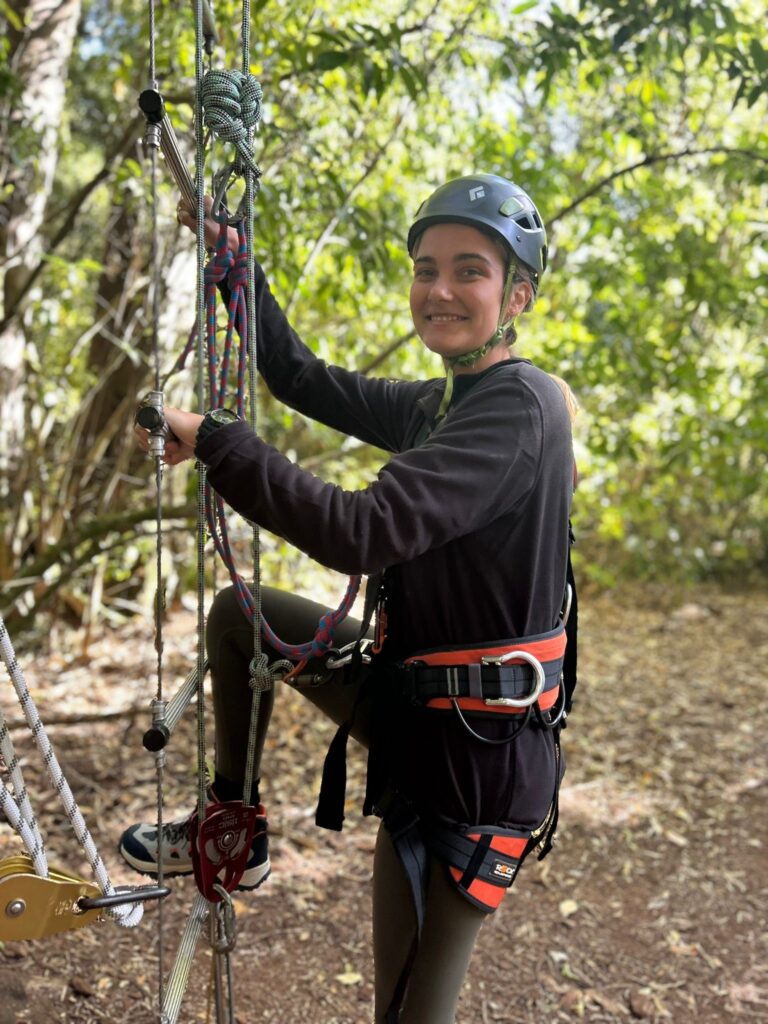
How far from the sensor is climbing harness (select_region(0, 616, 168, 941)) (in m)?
1.50

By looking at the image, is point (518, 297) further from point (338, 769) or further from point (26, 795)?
point (26, 795)

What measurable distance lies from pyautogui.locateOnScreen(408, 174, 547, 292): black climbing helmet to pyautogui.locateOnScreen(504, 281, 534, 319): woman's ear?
3 centimetres

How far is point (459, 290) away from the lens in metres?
1.71

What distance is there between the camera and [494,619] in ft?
5.26

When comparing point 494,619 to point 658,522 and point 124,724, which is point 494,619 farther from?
point 658,522

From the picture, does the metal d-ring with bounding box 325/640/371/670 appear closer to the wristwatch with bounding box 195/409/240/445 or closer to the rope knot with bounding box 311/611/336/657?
the rope knot with bounding box 311/611/336/657

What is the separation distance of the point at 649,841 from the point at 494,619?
108 inches

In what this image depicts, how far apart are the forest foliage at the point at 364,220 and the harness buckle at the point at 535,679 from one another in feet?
6.79

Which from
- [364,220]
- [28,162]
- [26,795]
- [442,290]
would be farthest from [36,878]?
[28,162]

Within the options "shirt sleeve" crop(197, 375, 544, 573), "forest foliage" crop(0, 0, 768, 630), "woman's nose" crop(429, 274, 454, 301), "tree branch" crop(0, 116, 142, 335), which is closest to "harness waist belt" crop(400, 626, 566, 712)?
"shirt sleeve" crop(197, 375, 544, 573)

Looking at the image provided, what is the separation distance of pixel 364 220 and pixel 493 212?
1.79 metres

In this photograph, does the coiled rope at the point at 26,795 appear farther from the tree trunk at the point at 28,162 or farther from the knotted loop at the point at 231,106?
the tree trunk at the point at 28,162

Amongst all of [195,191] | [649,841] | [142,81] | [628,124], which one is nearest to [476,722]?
[195,191]

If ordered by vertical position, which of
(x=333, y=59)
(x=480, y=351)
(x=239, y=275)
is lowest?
(x=480, y=351)
